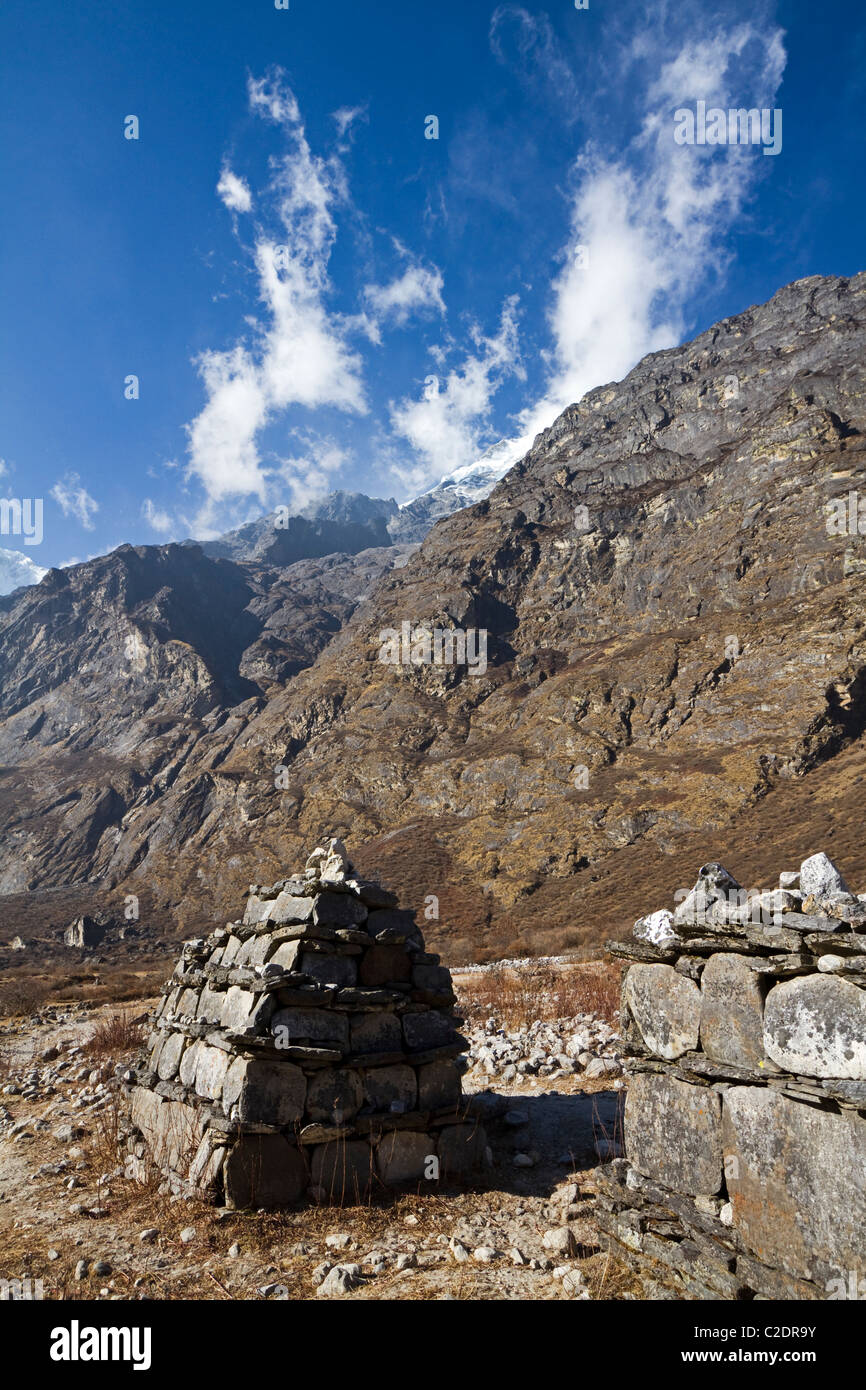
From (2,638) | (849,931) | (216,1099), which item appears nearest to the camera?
(849,931)

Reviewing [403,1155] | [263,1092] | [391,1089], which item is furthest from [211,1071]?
[403,1155]

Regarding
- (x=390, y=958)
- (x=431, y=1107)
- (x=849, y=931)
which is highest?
(x=849, y=931)

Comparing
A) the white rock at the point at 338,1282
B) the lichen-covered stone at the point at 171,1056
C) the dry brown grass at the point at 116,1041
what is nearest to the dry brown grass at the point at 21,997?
the dry brown grass at the point at 116,1041

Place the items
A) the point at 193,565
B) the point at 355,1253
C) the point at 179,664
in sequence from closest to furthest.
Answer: the point at 355,1253, the point at 179,664, the point at 193,565

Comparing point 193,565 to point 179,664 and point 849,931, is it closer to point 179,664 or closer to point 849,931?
point 179,664

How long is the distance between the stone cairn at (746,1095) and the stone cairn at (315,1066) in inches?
99.3

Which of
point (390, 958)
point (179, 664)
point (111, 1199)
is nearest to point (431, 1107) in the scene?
point (390, 958)

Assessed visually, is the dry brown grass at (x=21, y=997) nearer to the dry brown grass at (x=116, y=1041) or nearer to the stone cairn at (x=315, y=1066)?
the dry brown grass at (x=116, y=1041)

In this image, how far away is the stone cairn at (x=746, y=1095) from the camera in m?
3.70

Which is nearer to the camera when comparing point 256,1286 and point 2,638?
point 256,1286

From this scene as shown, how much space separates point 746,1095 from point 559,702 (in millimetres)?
65431

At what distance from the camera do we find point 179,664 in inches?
5069

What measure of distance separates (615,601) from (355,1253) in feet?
277

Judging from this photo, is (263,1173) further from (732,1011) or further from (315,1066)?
(732,1011)
